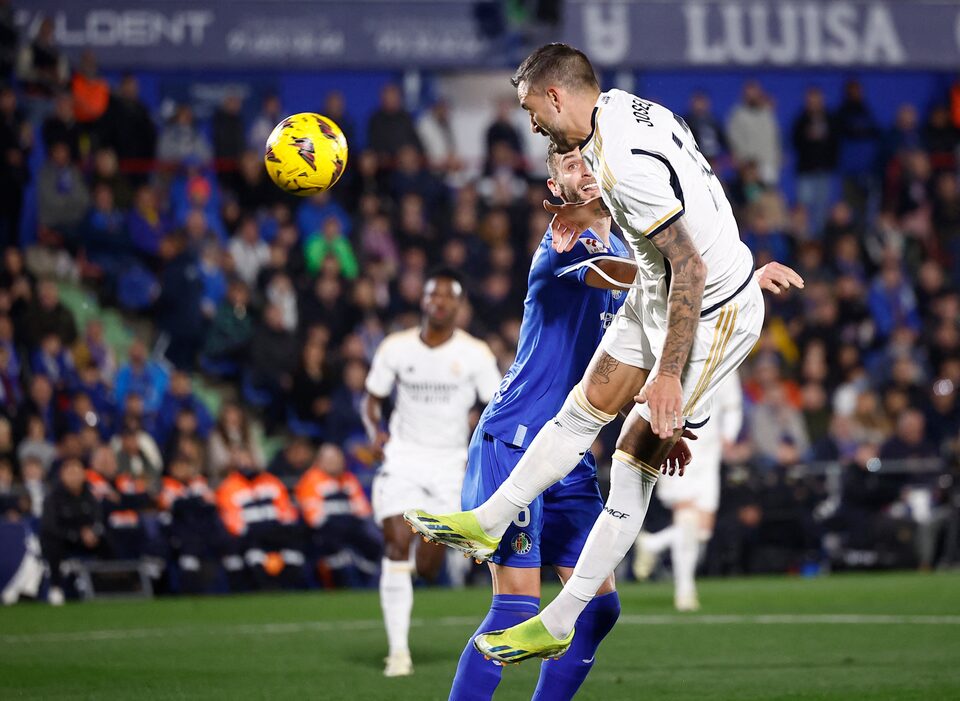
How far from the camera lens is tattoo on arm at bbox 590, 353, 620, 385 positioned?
6.48m

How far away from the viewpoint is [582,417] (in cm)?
649

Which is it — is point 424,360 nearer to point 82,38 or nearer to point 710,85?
point 82,38

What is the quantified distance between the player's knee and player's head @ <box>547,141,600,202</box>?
96cm

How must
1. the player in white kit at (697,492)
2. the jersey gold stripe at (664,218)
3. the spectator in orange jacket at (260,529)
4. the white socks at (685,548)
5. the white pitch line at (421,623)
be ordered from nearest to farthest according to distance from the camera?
the jersey gold stripe at (664,218), the white pitch line at (421,623), the white socks at (685,548), the player in white kit at (697,492), the spectator in orange jacket at (260,529)

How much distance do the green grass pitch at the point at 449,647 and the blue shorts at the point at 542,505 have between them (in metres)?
1.88

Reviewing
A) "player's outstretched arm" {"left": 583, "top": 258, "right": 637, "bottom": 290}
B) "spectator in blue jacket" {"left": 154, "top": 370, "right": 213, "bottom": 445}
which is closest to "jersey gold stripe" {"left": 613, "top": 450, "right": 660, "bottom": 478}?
"player's outstretched arm" {"left": 583, "top": 258, "right": 637, "bottom": 290}

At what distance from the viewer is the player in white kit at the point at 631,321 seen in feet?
19.6

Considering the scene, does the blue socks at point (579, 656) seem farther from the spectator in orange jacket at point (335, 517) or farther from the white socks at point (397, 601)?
the spectator in orange jacket at point (335, 517)

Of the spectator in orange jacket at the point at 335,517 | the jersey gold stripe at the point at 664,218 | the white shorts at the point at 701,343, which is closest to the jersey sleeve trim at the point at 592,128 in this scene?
the jersey gold stripe at the point at 664,218

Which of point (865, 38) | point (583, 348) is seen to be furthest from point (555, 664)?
point (865, 38)

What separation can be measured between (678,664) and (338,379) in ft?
26.7

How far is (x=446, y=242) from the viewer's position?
19.3 meters

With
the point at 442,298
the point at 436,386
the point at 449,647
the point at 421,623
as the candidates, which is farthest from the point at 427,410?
the point at 421,623

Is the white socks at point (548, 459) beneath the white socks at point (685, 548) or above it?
above
